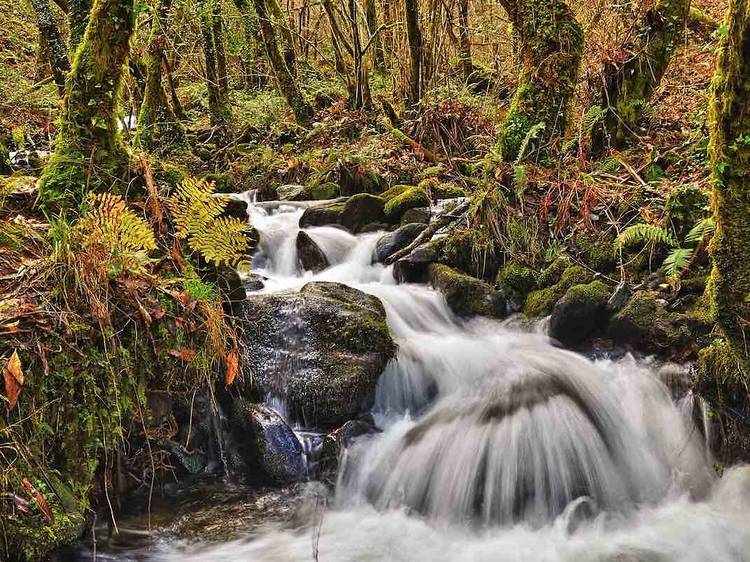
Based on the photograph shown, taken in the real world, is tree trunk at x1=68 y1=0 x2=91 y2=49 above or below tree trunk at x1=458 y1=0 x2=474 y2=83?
below

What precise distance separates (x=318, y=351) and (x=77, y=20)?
3574 millimetres

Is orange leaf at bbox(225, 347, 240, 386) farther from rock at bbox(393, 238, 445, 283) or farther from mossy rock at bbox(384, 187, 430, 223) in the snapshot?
mossy rock at bbox(384, 187, 430, 223)

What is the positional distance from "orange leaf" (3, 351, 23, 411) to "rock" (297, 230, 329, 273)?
5138 mm

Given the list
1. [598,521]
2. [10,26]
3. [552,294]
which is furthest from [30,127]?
[598,521]

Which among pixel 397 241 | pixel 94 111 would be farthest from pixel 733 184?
pixel 397 241

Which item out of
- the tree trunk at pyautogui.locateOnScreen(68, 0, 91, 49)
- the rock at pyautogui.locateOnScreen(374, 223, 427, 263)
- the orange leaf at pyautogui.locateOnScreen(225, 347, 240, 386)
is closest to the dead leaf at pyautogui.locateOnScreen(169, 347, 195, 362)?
the orange leaf at pyautogui.locateOnScreen(225, 347, 240, 386)

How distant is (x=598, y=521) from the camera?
421 cm

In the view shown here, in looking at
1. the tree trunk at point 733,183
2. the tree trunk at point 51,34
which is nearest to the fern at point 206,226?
the tree trunk at point 733,183

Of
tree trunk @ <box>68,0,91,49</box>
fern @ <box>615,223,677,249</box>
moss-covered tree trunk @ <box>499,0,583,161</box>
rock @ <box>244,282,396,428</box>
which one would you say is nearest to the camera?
rock @ <box>244,282,396,428</box>

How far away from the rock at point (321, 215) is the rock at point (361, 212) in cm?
16

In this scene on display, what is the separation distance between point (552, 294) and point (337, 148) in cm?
685

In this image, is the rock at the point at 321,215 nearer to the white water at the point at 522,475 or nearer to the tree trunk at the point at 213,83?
the white water at the point at 522,475

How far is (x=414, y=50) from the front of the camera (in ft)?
39.5

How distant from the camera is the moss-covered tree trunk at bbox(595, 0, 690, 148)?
7.32 m
